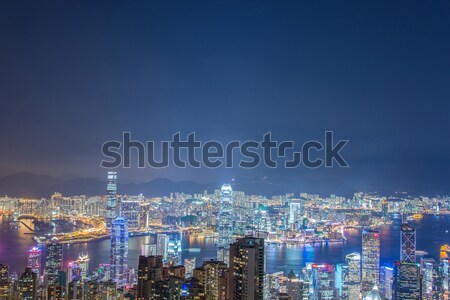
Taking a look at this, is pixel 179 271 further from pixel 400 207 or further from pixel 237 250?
pixel 400 207

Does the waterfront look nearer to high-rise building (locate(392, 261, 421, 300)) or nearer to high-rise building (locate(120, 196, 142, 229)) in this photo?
high-rise building (locate(120, 196, 142, 229))

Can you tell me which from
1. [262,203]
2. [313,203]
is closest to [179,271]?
[262,203]

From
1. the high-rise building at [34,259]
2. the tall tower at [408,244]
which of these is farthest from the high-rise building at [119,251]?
the tall tower at [408,244]

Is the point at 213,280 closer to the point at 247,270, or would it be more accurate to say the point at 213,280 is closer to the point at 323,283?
the point at 247,270

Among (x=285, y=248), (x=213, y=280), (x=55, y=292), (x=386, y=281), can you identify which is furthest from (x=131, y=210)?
(x=213, y=280)

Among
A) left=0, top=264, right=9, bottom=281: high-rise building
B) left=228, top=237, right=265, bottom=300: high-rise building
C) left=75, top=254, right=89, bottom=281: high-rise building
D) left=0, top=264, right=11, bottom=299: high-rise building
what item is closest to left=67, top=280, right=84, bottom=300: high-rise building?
left=0, top=264, right=11, bottom=299: high-rise building
